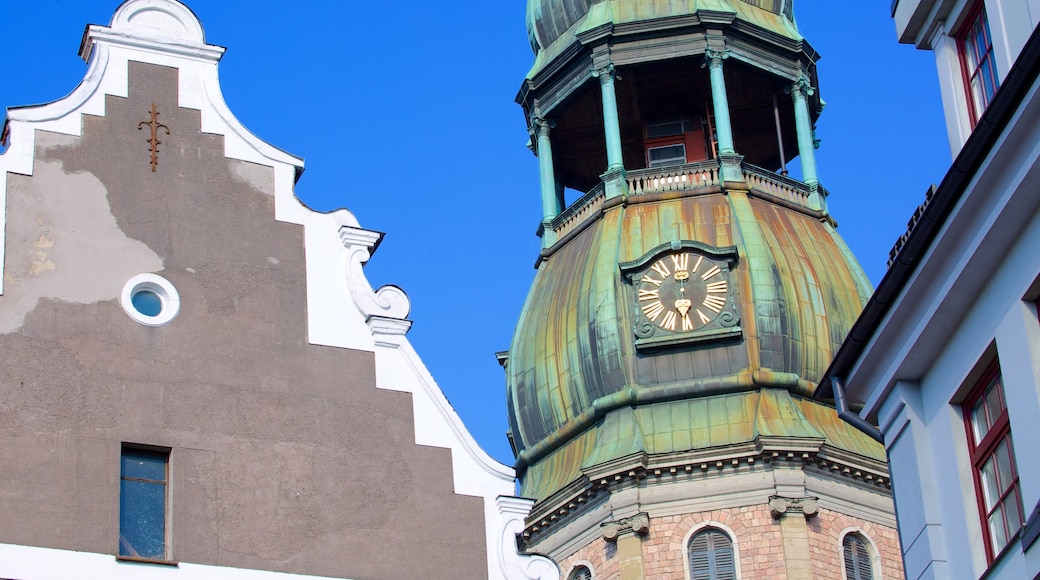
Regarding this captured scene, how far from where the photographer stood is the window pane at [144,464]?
1834 centimetres

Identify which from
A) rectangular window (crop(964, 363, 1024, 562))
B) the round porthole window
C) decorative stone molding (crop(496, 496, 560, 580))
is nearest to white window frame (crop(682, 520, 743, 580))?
decorative stone molding (crop(496, 496, 560, 580))

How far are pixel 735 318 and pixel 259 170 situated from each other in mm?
26809

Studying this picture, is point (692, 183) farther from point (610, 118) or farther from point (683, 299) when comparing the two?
point (683, 299)

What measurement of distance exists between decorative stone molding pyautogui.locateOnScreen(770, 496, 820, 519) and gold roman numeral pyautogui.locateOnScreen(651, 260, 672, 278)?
5.14m

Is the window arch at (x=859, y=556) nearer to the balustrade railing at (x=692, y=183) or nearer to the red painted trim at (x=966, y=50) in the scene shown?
the balustrade railing at (x=692, y=183)

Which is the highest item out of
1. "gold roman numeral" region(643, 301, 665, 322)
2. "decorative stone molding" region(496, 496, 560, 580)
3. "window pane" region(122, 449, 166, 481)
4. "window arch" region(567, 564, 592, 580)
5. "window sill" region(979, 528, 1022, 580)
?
"gold roman numeral" region(643, 301, 665, 322)

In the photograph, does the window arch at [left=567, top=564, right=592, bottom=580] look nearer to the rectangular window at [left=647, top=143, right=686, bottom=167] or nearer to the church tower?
the church tower

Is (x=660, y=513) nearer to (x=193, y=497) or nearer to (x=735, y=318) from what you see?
(x=735, y=318)

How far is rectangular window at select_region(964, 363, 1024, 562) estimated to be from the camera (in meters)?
17.3

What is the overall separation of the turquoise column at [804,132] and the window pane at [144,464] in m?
32.5

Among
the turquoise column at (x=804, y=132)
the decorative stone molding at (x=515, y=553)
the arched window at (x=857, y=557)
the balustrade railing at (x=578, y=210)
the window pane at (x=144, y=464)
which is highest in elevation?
the turquoise column at (x=804, y=132)

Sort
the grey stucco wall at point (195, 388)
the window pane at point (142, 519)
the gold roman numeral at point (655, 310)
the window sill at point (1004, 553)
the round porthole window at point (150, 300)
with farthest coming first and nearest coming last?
the gold roman numeral at point (655, 310) < the round porthole window at point (150, 300) < the grey stucco wall at point (195, 388) < the window pane at point (142, 519) < the window sill at point (1004, 553)

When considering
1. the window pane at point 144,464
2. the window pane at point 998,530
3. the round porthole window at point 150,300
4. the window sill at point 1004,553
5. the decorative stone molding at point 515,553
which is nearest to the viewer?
the window sill at point 1004,553

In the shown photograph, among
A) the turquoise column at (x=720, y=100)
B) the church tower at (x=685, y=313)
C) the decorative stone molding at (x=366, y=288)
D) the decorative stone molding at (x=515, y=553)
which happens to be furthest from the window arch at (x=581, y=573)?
the decorative stone molding at (x=515, y=553)
